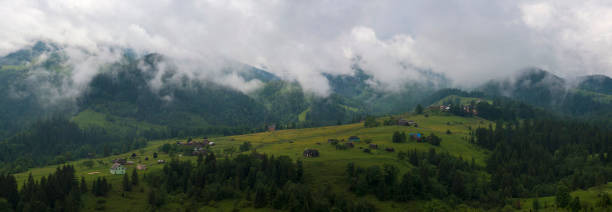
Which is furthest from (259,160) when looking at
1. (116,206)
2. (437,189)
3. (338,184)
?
(437,189)

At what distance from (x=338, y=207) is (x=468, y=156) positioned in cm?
8171

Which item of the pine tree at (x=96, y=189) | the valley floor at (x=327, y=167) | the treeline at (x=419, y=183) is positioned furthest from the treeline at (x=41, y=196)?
the treeline at (x=419, y=183)

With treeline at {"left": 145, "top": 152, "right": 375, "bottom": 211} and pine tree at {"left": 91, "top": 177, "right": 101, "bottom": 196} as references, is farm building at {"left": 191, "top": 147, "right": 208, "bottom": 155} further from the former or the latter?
pine tree at {"left": 91, "top": 177, "right": 101, "bottom": 196}

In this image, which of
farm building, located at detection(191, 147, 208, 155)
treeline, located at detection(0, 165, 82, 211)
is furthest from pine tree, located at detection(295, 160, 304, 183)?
farm building, located at detection(191, 147, 208, 155)

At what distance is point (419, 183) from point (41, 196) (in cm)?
11001

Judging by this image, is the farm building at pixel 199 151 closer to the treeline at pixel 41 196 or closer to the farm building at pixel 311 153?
the farm building at pixel 311 153

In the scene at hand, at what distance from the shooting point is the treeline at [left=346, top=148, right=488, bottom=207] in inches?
4400

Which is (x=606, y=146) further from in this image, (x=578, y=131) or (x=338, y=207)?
(x=338, y=207)

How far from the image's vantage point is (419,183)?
115062 millimetres

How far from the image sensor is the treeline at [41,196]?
92062mm

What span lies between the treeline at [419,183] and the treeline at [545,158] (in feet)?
33.4

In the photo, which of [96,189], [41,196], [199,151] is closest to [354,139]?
[199,151]

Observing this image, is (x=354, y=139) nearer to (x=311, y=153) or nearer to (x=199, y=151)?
(x=311, y=153)

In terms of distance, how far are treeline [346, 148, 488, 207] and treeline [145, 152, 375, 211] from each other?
10.4 m
